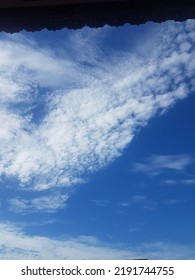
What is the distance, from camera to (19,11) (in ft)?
6.66

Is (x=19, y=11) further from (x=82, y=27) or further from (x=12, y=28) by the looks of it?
(x=82, y=27)

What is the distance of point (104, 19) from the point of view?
2.04 m

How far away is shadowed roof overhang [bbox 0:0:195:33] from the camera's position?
1.98m

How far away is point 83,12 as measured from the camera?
202cm

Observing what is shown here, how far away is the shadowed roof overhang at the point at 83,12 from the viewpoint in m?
1.98

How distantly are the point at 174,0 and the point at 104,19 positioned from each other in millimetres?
323
